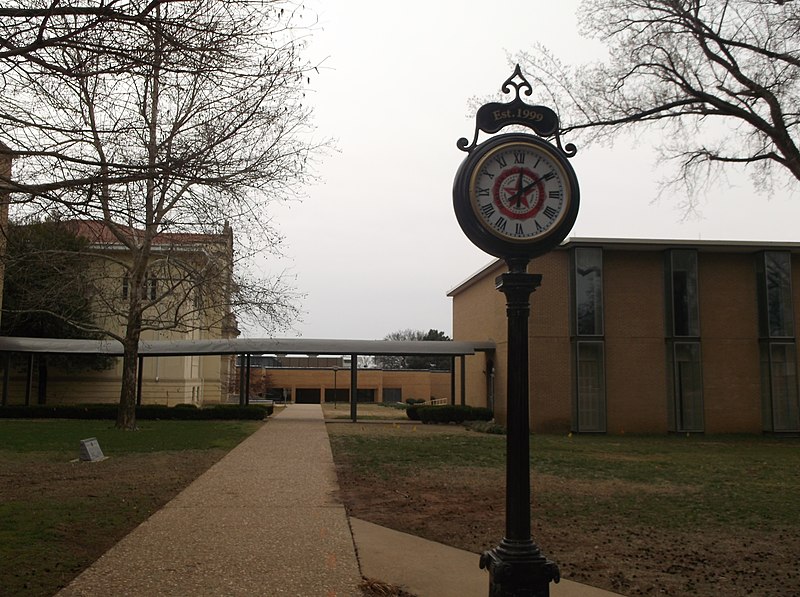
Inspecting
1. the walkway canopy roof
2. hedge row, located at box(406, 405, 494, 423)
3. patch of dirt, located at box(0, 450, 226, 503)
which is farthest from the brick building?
patch of dirt, located at box(0, 450, 226, 503)

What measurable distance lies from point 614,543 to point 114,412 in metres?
27.1

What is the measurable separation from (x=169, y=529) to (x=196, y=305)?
51.8 ft

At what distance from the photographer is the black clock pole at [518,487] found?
513 centimetres

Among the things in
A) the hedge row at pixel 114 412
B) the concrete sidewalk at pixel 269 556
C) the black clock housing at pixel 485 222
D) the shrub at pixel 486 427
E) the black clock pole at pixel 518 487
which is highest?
the black clock housing at pixel 485 222

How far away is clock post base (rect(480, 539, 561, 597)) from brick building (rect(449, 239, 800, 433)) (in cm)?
2216

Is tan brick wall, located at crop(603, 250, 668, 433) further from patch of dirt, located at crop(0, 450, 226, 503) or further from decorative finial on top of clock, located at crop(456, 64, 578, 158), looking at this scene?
decorative finial on top of clock, located at crop(456, 64, 578, 158)

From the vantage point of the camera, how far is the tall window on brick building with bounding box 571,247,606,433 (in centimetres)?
2733

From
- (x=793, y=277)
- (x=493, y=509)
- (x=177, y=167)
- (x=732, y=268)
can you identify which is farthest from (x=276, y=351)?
(x=177, y=167)

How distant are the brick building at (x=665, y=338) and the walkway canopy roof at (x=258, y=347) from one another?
194 inches

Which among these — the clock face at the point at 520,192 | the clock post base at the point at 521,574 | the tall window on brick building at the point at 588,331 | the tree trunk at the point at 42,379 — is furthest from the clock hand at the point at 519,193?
the tree trunk at the point at 42,379

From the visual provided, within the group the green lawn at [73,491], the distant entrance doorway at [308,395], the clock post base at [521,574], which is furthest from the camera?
the distant entrance doorway at [308,395]

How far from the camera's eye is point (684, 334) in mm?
27859

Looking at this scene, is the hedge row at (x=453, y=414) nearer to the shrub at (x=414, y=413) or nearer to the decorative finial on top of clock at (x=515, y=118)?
the shrub at (x=414, y=413)

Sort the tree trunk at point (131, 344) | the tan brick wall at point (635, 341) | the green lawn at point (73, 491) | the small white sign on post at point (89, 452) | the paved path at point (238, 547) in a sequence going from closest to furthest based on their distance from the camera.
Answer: the paved path at point (238, 547) < the green lawn at point (73, 491) < the small white sign on post at point (89, 452) < the tree trunk at point (131, 344) < the tan brick wall at point (635, 341)
